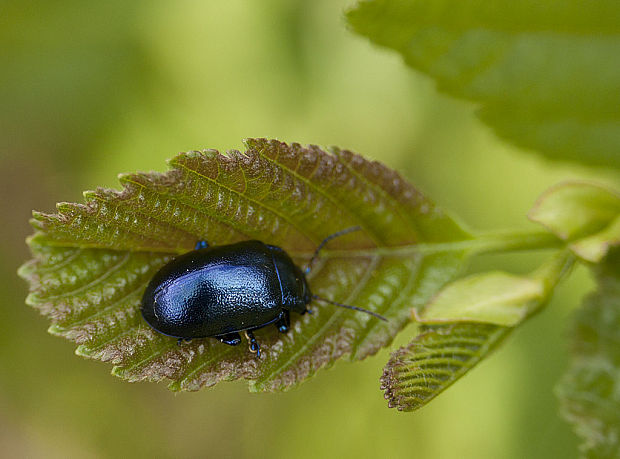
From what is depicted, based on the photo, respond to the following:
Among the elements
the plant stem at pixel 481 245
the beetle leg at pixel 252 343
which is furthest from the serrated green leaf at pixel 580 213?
the beetle leg at pixel 252 343

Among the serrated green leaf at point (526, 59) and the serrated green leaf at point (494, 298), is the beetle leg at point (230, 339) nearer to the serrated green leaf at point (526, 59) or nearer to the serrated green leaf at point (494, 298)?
the serrated green leaf at point (494, 298)

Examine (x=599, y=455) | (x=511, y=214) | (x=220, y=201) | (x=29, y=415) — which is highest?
(x=220, y=201)

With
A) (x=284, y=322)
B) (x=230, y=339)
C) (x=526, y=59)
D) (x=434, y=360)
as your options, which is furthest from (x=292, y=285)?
(x=526, y=59)

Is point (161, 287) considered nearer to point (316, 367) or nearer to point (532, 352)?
point (316, 367)

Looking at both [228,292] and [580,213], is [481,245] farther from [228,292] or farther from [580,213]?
Result: [228,292]

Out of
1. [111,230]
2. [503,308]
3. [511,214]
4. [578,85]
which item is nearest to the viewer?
[503,308]

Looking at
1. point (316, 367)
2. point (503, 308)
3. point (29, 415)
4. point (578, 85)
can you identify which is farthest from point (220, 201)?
point (29, 415)
